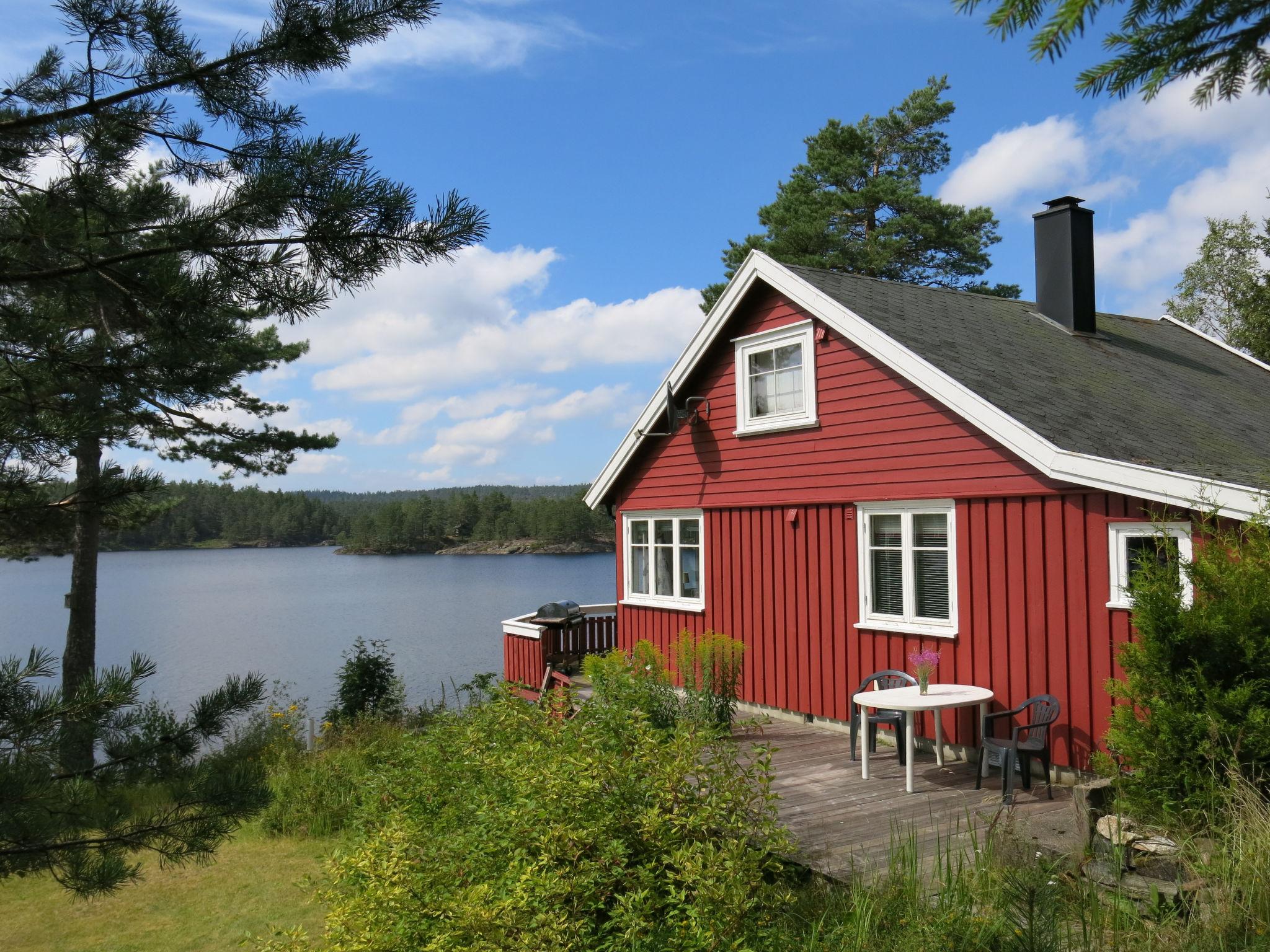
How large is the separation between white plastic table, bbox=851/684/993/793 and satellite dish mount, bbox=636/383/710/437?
16.5 feet

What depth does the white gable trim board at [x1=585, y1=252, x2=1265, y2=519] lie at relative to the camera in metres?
6.77

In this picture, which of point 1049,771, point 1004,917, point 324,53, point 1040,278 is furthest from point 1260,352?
point 324,53

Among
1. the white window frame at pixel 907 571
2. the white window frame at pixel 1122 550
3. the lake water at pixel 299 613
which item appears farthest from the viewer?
the lake water at pixel 299 613

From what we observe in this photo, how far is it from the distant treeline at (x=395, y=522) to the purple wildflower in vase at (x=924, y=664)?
70.0 meters

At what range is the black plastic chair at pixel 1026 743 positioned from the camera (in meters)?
7.12

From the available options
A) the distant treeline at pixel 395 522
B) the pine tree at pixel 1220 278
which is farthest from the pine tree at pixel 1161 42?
the distant treeline at pixel 395 522

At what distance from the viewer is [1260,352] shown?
80.7 ft

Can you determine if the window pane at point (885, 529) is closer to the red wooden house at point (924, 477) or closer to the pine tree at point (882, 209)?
the red wooden house at point (924, 477)

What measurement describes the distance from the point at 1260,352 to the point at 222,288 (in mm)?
28014

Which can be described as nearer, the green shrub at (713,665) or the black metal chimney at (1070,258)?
the green shrub at (713,665)

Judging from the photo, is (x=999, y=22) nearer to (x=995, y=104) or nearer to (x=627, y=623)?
(x=995, y=104)

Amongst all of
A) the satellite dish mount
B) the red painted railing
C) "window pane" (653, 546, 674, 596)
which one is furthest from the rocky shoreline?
the satellite dish mount

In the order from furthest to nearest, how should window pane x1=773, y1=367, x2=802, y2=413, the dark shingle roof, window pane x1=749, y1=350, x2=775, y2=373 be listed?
window pane x1=749, y1=350, x2=775, y2=373 → window pane x1=773, y1=367, x2=802, y2=413 → the dark shingle roof

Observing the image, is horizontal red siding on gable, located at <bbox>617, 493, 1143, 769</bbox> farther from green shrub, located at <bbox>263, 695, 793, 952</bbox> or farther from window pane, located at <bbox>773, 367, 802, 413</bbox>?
green shrub, located at <bbox>263, 695, 793, 952</bbox>
